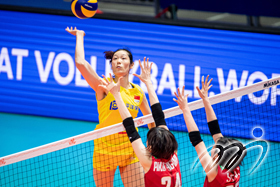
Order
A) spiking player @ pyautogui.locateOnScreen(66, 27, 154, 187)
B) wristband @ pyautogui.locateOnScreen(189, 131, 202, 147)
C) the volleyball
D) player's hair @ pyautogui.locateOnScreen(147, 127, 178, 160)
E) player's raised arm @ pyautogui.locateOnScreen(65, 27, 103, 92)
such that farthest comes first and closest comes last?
the volleyball → spiking player @ pyautogui.locateOnScreen(66, 27, 154, 187) → player's raised arm @ pyautogui.locateOnScreen(65, 27, 103, 92) → wristband @ pyautogui.locateOnScreen(189, 131, 202, 147) → player's hair @ pyautogui.locateOnScreen(147, 127, 178, 160)

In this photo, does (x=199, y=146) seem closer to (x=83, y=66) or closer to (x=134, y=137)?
(x=134, y=137)

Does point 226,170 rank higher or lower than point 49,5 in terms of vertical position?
lower

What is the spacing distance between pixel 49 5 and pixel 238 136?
6.33m

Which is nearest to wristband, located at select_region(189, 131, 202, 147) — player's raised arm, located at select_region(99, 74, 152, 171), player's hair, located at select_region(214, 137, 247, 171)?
player's hair, located at select_region(214, 137, 247, 171)

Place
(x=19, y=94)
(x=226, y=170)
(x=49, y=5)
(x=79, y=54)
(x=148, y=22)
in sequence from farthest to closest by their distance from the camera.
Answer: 1. (x=49, y=5)
2. (x=148, y=22)
3. (x=19, y=94)
4. (x=79, y=54)
5. (x=226, y=170)

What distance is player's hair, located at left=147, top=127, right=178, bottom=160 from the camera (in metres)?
2.88

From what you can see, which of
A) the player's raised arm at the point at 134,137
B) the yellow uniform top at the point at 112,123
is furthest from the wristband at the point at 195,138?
Result: the yellow uniform top at the point at 112,123

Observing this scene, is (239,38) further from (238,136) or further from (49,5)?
(49,5)

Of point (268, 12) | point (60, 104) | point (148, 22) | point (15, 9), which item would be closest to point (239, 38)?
point (268, 12)

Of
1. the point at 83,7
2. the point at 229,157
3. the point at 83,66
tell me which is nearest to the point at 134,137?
the point at 229,157

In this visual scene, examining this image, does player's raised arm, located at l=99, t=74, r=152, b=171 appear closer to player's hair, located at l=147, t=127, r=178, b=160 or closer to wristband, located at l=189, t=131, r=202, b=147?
player's hair, located at l=147, t=127, r=178, b=160

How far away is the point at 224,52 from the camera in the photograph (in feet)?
28.2

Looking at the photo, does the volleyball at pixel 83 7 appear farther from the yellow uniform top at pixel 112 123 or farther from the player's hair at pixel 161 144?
the player's hair at pixel 161 144

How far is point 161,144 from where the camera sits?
9.42ft
